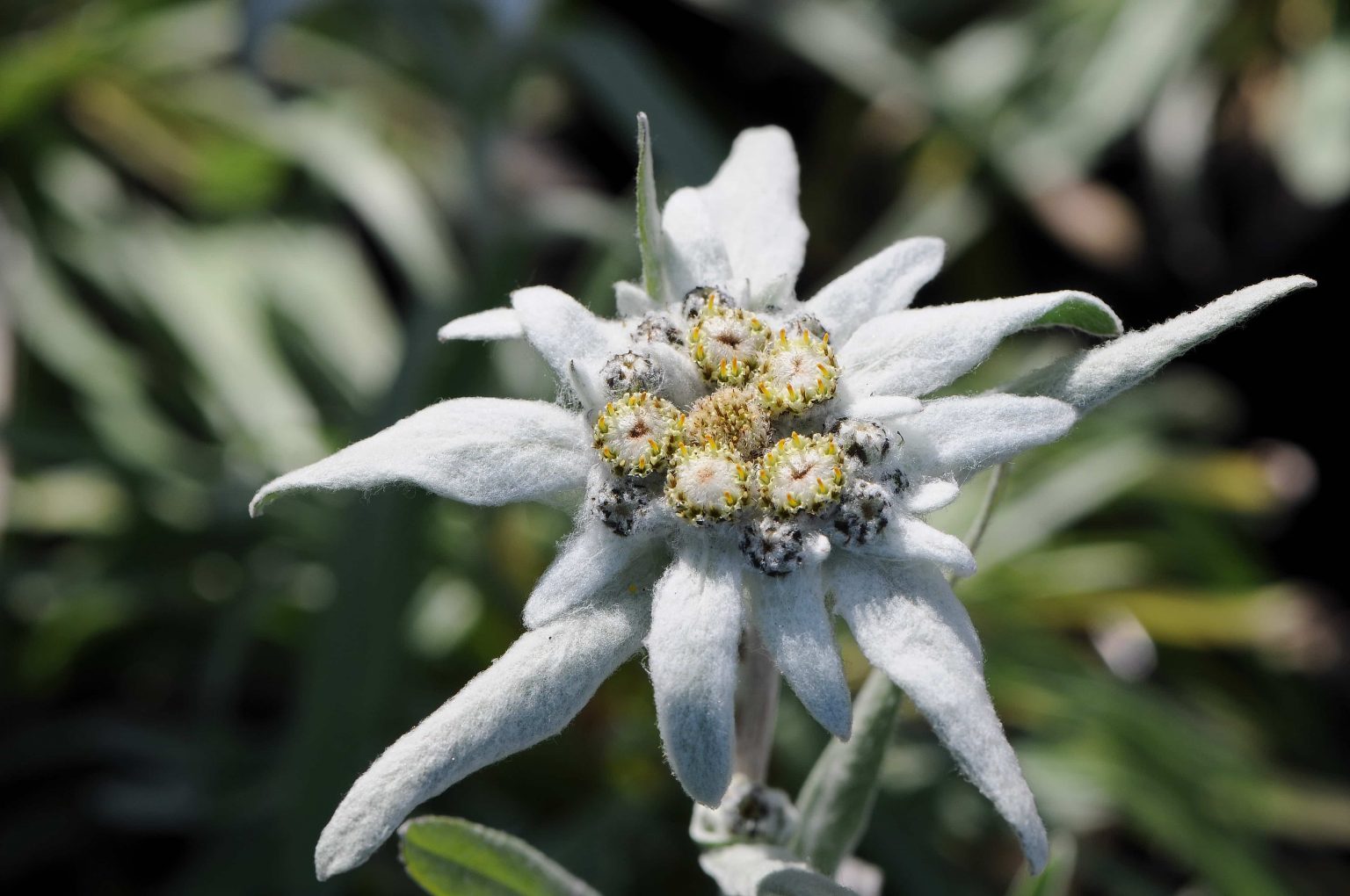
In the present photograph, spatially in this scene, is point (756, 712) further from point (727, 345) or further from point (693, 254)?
point (693, 254)

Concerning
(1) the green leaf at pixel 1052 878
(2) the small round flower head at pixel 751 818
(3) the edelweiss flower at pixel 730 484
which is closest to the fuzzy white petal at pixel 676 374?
(3) the edelweiss flower at pixel 730 484

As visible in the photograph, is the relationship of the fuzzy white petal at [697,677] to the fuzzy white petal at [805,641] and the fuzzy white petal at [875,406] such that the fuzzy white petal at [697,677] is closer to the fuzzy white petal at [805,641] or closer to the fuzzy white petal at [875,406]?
the fuzzy white petal at [805,641]

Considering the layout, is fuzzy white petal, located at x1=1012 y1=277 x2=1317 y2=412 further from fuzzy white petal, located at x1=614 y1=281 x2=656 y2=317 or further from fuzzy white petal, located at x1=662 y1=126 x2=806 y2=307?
fuzzy white petal, located at x1=614 y1=281 x2=656 y2=317

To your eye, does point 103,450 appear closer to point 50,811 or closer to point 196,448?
point 196,448

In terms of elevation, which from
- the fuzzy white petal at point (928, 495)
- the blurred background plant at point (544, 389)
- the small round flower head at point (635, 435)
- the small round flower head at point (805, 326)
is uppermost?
the small round flower head at point (805, 326)

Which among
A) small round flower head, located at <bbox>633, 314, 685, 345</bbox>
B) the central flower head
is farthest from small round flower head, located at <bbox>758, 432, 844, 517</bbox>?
small round flower head, located at <bbox>633, 314, 685, 345</bbox>

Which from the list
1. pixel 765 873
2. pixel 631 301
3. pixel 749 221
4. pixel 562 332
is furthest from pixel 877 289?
pixel 765 873
